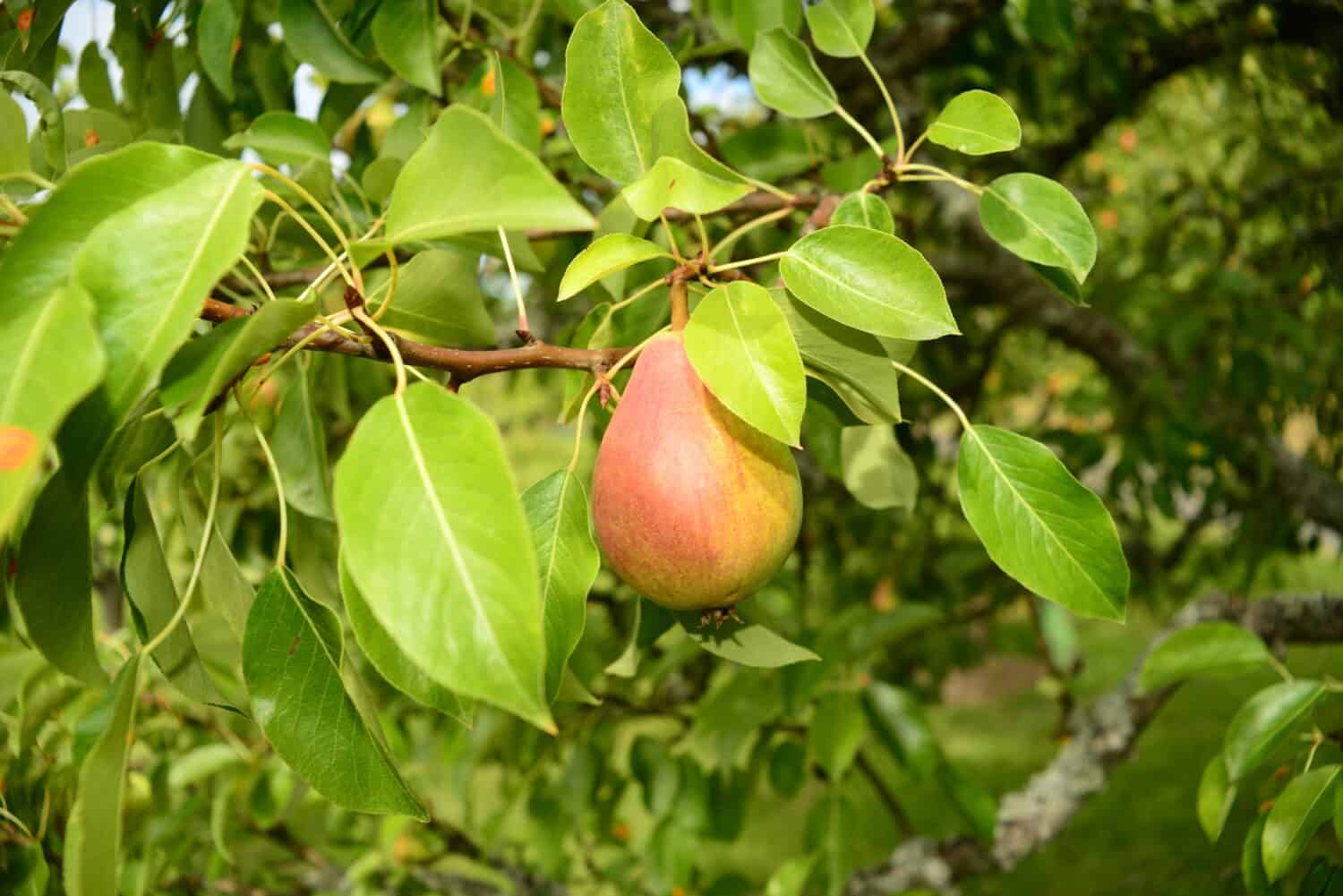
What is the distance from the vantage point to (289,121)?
3.06 feet

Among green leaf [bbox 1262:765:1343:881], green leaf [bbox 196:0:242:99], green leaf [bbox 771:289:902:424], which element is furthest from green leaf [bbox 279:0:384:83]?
green leaf [bbox 1262:765:1343:881]

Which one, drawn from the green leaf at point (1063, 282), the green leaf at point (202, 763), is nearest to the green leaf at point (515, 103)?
the green leaf at point (1063, 282)

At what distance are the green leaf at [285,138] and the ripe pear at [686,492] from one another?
44 centimetres

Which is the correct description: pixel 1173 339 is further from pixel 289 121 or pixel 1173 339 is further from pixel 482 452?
pixel 482 452

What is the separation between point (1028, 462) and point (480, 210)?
16.5 inches

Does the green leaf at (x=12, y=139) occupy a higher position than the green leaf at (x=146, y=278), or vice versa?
the green leaf at (x=12, y=139)

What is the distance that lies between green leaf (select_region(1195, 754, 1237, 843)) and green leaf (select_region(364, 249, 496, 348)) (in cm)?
75

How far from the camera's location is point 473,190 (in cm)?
51

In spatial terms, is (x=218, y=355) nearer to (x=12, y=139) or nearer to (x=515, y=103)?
(x=12, y=139)

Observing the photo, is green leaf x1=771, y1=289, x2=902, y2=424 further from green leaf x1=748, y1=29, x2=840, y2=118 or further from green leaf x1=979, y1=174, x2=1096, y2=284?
green leaf x1=748, y1=29, x2=840, y2=118

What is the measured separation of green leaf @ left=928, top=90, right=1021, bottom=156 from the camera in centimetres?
72

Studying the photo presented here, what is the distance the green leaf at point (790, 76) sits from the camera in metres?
0.88

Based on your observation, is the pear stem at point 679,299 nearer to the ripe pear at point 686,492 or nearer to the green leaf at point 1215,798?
the ripe pear at point 686,492

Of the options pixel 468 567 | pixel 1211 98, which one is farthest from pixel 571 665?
pixel 1211 98
